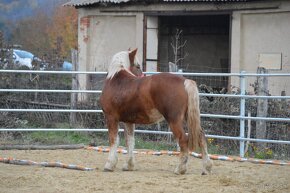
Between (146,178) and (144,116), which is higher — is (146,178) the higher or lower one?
the lower one

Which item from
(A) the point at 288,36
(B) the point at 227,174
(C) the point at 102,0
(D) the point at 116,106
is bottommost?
(B) the point at 227,174

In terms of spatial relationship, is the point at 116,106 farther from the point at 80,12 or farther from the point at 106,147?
the point at 80,12

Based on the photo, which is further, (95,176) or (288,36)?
(288,36)

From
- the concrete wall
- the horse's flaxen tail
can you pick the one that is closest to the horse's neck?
the horse's flaxen tail

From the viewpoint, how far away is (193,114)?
841 centimetres

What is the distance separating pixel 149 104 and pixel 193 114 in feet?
2.25

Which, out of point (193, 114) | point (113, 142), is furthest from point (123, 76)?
point (193, 114)

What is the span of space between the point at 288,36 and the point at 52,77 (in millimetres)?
6395

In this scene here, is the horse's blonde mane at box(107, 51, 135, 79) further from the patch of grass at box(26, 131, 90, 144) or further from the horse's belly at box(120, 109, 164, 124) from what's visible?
the patch of grass at box(26, 131, 90, 144)

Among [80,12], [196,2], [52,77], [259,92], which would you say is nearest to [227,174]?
[259,92]

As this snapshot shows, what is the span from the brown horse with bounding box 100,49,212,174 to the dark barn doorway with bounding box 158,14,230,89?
37.8 feet

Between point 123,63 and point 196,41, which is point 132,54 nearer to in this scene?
point 123,63

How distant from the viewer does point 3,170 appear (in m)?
8.80

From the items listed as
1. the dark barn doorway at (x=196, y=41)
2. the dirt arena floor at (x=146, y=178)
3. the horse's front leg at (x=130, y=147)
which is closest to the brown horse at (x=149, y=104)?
the horse's front leg at (x=130, y=147)
